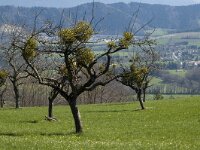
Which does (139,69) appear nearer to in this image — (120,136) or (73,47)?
(73,47)

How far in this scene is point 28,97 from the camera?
113 meters

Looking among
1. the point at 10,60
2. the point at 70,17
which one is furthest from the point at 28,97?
the point at 70,17

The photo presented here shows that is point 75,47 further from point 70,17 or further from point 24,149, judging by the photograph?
point 24,149

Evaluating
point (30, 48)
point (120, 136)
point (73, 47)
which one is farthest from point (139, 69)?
point (120, 136)

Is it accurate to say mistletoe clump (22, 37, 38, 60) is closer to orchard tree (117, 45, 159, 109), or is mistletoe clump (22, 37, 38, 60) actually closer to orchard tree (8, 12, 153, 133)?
orchard tree (8, 12, 153, 133)

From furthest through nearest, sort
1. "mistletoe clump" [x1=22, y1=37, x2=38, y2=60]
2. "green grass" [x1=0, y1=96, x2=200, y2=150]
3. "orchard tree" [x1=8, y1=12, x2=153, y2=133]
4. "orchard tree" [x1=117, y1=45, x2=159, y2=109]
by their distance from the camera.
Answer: "orchard tree" [x1=117, y1=45, x2=159, y2=109]
"mistletoe clump" [x1=22, y1=37, x2=38, y2=60]
"orchard tree" [x1=8, y1=12, x2=153, y2=133]
"green grass" [x1=0, y1=96, x2=200, y2=150]

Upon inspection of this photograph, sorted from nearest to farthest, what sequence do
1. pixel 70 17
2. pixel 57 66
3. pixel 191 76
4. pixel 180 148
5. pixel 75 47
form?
pixel 180 148, pixel 75 47, pixel 70 17, pixel 57 66, pixel 191 76

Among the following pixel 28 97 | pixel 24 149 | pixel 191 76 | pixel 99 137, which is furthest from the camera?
pixel 191 76

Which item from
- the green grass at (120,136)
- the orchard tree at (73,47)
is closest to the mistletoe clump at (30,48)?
the orchard tree at (73,47)

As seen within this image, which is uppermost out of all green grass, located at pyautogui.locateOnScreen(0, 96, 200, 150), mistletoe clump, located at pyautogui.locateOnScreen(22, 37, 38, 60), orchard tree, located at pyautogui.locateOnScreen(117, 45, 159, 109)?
mistletoe clump, located at pyautogui.locateOnScreen(22, 37, 38, 60)

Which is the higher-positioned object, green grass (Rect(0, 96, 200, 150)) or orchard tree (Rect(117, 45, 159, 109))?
orchard tree (Rect(117, 45, 159, 109))

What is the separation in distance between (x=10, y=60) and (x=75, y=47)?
34714mm

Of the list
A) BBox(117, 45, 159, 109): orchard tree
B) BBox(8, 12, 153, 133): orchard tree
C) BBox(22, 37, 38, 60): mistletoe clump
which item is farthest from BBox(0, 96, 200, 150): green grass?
BBox(117, 45, 159, 109): orchard tree

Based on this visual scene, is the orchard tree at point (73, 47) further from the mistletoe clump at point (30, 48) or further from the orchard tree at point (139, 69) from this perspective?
the orchard tree at point (139, 69)
